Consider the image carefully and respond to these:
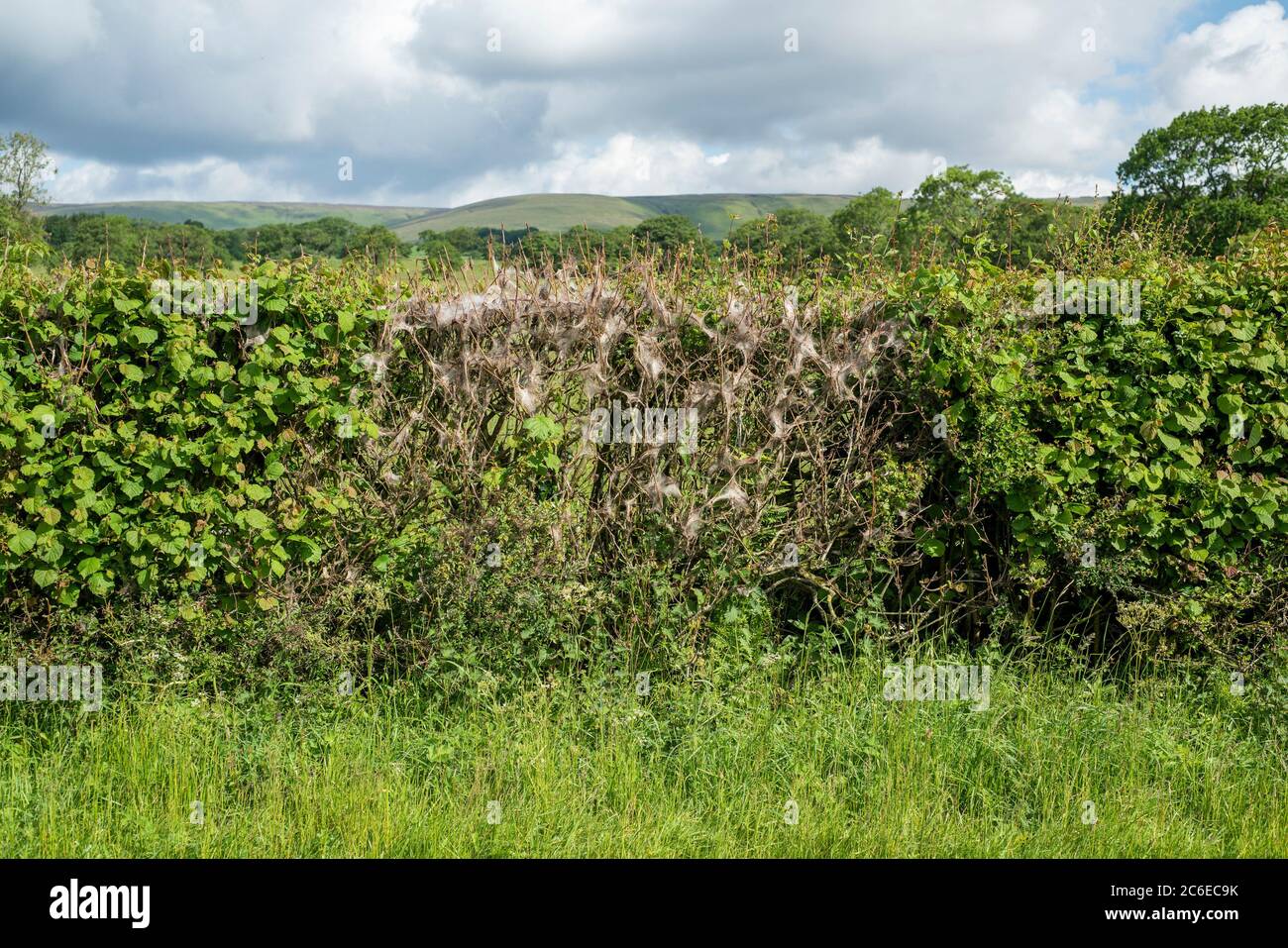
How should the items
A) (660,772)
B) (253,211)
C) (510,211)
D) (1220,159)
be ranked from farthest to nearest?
1. (253,211)
2. (510,211)
3. (1220,159)
4. (660,772)

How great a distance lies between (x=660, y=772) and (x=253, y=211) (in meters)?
211

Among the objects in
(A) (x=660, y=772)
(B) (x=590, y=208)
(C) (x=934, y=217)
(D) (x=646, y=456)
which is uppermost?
(B) (x=590, y=208)

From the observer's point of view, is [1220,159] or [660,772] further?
[1220,159]

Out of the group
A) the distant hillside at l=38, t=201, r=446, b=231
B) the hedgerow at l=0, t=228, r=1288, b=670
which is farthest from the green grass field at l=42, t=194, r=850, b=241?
the hedgerow at l=0, t=228, r=1288, b=670

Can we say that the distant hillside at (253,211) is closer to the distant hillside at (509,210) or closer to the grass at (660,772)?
the distant hillside at (509,210)

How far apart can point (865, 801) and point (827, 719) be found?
498mm

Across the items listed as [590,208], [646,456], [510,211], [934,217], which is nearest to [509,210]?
[510,211]

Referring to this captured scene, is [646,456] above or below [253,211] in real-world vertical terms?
below

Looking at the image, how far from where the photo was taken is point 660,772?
4.24m

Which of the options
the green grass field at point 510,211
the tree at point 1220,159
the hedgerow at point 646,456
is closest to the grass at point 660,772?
the hedgerow at point 646,456

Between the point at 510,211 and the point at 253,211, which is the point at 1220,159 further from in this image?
the point at 253,211

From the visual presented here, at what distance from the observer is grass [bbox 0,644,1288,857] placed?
148 inches

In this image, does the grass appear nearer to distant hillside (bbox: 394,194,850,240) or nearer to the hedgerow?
the hedgerow

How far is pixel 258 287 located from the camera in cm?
465
